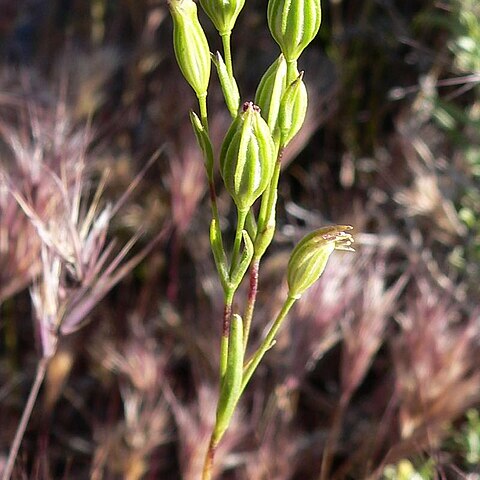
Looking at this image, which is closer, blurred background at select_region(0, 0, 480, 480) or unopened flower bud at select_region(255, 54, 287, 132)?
unopened flower bud at select_region(255, 54, 287, 132)

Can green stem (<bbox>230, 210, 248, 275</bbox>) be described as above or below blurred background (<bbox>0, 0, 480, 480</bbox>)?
above

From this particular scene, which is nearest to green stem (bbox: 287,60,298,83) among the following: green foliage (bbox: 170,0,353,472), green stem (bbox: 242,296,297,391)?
green foliage (bbox: 170,0,353,472)

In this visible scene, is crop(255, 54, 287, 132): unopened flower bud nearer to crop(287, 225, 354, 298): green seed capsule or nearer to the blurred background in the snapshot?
crop(287, 225, 354, 298): green seed capsule

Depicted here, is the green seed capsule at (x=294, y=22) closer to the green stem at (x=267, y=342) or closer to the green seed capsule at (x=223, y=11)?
the green seed capsule at (x=223, y=11)

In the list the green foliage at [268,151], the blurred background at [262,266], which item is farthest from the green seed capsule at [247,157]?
the blurred background at [262,266]

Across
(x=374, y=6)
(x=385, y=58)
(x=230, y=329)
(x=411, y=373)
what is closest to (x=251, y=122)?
(x=230, y=329)

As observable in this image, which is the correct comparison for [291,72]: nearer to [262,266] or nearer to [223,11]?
[223,11]
